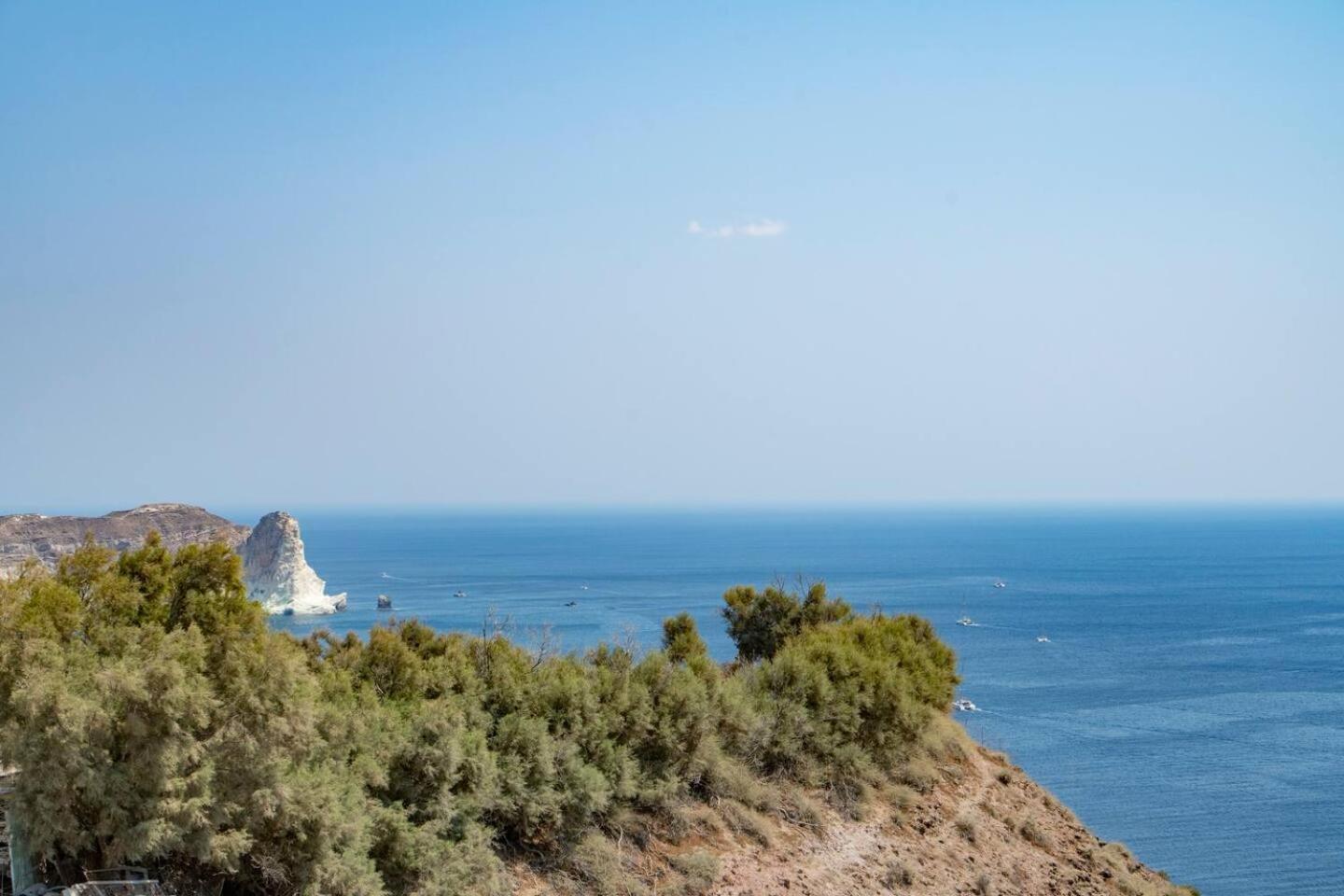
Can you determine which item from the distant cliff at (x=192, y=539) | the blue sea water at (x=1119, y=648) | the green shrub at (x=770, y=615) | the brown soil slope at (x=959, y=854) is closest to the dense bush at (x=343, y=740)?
the brown soil slope at (x=959, y=854)

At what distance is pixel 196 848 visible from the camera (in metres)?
13.3

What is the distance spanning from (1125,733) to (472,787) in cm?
5124

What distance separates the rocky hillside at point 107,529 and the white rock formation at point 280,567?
578 cm

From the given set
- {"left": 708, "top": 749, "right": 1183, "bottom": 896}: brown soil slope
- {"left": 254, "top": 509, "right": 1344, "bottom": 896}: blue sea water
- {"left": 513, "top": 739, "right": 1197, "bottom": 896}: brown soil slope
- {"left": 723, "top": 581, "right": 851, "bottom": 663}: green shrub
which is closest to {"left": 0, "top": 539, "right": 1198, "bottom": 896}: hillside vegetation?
{"left": 513, "top": 739, "right": 1197, "bottom": 896}: brown soil slope

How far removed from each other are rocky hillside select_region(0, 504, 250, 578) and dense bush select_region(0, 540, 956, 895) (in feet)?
133

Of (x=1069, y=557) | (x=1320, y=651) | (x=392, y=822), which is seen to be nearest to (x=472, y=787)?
(x=392, y=822)

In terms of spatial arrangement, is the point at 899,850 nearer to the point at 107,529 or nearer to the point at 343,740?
the point at 343,740

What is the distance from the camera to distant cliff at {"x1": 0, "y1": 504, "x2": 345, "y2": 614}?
2394 inches

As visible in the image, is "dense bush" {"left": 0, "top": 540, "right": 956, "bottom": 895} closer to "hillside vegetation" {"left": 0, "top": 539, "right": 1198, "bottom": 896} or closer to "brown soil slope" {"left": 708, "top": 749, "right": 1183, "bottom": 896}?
"hillside vegetation" {"left": 0, "top": 539, "right": 1198, "bottom": 896}

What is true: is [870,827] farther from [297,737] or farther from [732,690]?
[297,737]

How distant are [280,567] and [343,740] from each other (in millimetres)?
85130

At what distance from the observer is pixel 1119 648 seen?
8744 centimetres

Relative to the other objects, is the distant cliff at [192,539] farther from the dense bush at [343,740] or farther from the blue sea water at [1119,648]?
the dense bush at [343,740]

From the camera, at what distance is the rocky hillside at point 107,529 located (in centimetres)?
5969
